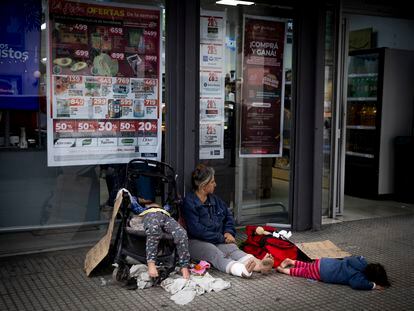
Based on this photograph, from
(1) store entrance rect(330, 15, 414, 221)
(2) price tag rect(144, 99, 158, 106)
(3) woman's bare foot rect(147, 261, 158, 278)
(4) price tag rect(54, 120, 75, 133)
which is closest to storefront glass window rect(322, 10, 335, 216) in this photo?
(1) store entrance rect(330, 15, 414, 221)

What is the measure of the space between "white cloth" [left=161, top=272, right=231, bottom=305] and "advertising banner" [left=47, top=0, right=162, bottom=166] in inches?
72.0

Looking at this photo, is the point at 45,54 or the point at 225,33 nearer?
the point at 45,54

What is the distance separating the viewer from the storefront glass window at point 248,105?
22.4ft

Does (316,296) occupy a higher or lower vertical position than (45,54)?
lower

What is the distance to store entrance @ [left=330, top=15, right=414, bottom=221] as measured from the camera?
9.30m

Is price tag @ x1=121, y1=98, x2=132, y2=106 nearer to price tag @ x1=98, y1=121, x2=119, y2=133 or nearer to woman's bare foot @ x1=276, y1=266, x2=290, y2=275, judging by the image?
price tag @ x1=98, y1=121, x2=119, y2=133

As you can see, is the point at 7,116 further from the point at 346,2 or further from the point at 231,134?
the point at 346,2

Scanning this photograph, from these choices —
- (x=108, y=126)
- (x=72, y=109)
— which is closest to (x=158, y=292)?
(x=108, y=126)

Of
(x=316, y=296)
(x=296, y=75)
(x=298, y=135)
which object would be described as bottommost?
(x=316, y=296)

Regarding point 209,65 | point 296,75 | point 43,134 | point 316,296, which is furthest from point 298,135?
point 43,134

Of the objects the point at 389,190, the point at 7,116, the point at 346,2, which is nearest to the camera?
the point at 7,116

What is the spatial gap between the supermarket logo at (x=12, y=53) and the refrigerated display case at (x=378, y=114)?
5869mm

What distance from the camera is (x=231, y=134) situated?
278 inches

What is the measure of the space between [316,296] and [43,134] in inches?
129
